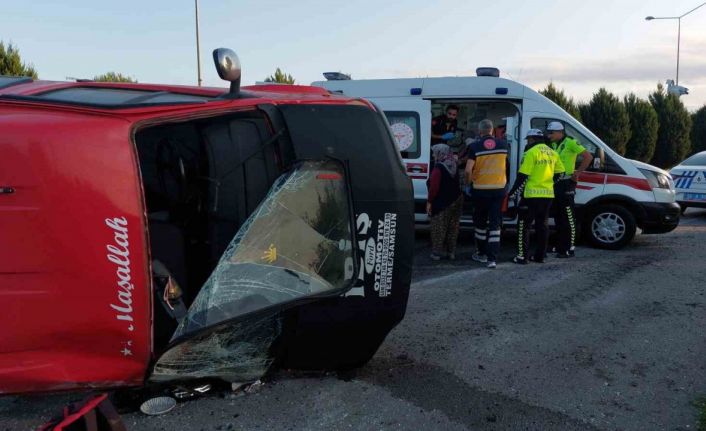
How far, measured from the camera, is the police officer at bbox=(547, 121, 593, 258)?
7.25m

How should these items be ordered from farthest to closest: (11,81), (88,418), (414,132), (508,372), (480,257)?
(414,132) < (480,257) < (508,372) < (11,81) < (88,418)

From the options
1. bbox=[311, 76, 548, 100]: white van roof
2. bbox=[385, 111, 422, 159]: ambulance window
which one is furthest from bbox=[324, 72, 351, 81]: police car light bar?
bbox=[385, 111, 422, 159]: ambulance window

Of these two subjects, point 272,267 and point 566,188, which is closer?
point 272,267

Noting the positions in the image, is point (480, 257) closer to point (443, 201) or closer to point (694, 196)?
point (443, 201)

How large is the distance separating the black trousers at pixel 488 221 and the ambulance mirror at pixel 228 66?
171 inches

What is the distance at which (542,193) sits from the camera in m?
6.84

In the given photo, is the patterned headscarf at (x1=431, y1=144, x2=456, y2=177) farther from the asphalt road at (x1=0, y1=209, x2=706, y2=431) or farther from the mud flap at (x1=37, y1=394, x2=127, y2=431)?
the mud flap at (x1=37, y1=394, x2=127, y2=431)

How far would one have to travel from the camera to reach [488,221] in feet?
22.6

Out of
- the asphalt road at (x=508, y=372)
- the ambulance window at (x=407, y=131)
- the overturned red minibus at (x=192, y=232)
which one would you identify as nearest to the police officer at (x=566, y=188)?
the asphalt road at (x=508, y=372)

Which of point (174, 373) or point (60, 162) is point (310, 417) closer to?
point (174, 373)

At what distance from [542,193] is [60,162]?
558 cm

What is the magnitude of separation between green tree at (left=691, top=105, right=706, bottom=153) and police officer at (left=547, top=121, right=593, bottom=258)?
69.4ft

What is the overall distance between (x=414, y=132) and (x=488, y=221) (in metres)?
1.72

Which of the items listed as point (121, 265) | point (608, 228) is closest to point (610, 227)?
point (608, 228)
